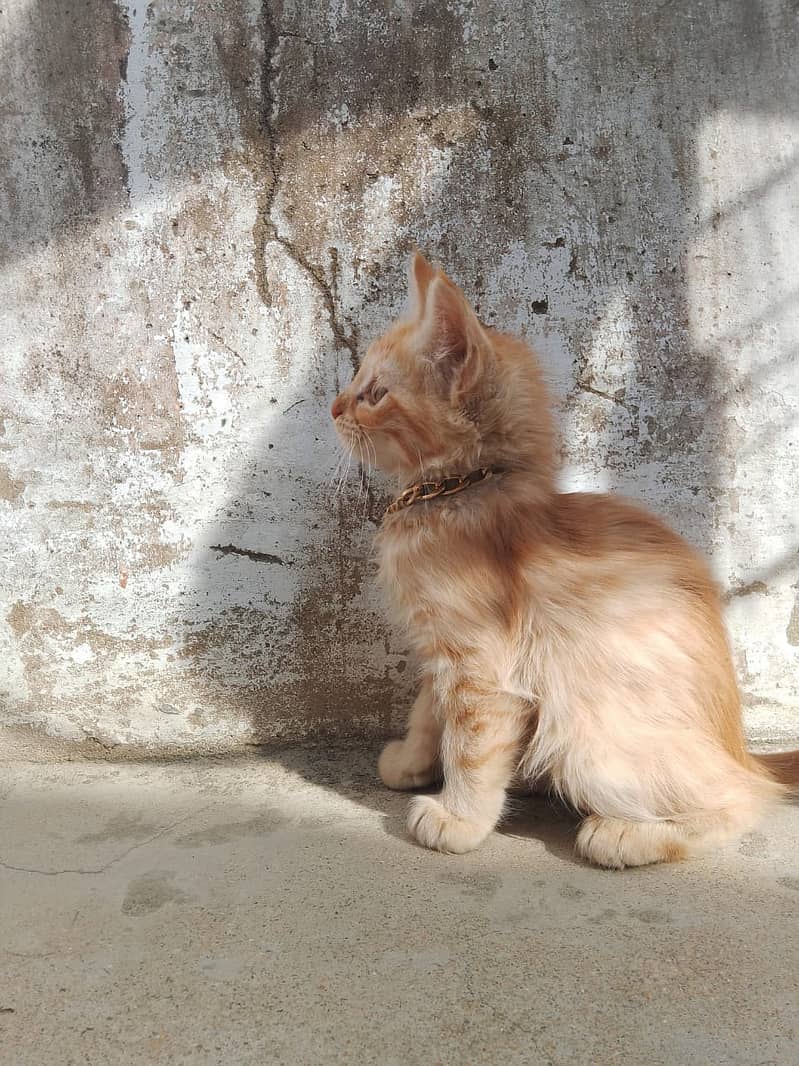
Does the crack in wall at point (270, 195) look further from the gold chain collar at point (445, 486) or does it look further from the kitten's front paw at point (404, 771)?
the kitten's front paw at point (404, 771)

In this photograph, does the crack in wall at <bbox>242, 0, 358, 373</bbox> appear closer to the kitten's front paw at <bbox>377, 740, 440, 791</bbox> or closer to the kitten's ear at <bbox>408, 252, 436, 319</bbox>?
the kitten's ear at <bbox>408, 252, 436, 319</bbox>

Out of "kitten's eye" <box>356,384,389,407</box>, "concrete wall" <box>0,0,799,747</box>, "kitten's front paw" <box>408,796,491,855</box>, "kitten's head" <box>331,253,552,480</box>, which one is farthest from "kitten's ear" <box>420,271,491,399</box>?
"kitten's front paw" <box>408,796,491,855</box>

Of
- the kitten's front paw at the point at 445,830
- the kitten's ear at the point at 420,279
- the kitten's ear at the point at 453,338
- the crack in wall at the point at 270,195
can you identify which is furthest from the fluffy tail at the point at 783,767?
the crack in wall at the point at 270,195

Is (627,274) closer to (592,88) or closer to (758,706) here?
→ (592,88)

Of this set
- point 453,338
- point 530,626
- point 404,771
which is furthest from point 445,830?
point 453,338

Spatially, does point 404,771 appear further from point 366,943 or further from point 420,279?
point 420,279

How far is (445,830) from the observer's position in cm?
157

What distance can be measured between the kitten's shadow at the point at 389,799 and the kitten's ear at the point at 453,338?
92cm

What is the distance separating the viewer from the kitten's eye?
1.64 metres

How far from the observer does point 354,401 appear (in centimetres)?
168

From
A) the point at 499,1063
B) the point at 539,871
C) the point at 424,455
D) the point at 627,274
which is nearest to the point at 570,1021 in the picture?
the point at 499,1063

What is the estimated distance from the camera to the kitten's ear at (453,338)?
149 centimetres

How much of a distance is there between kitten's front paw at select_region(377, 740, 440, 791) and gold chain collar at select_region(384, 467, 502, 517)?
2.02 feet

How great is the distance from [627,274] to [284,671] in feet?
4.29
